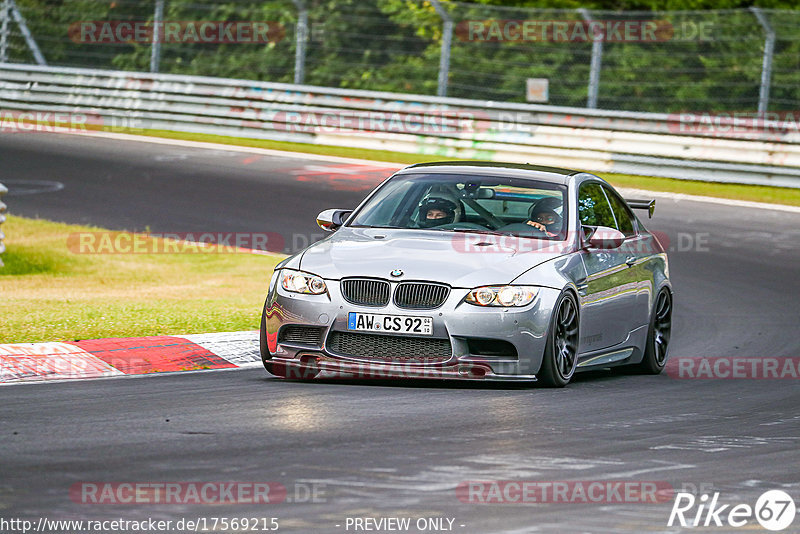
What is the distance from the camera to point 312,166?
2470cm

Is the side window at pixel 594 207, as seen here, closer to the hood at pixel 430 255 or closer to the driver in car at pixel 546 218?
the driver in car at pixel 546 218

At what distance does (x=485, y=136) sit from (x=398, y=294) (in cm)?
1623

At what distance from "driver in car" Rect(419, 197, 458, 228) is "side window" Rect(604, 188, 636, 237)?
5.13 ft

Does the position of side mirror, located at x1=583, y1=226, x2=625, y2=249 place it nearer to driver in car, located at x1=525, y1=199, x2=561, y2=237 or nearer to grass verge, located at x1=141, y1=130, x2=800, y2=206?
driver in car, located at x1=525, y1=199, x2=561, y2=237

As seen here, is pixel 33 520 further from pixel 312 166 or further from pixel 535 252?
pixel 312 166

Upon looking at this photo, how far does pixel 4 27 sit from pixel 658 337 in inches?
884

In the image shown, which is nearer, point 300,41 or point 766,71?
point 766,71

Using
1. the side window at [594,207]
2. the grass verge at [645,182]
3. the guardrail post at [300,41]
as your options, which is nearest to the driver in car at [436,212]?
the side window at [594,207]

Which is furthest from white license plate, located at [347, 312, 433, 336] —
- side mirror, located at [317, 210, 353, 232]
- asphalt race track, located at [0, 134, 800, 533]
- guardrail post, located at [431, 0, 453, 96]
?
guardrail post, located at [431, 0, 453, 96]

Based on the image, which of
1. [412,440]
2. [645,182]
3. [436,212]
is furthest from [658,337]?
[645,182]

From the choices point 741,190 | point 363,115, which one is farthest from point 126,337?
point 363,115

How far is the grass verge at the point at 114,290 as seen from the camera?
11.4 m

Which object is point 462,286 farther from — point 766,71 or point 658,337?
point 766,71

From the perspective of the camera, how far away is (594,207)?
1084cm
